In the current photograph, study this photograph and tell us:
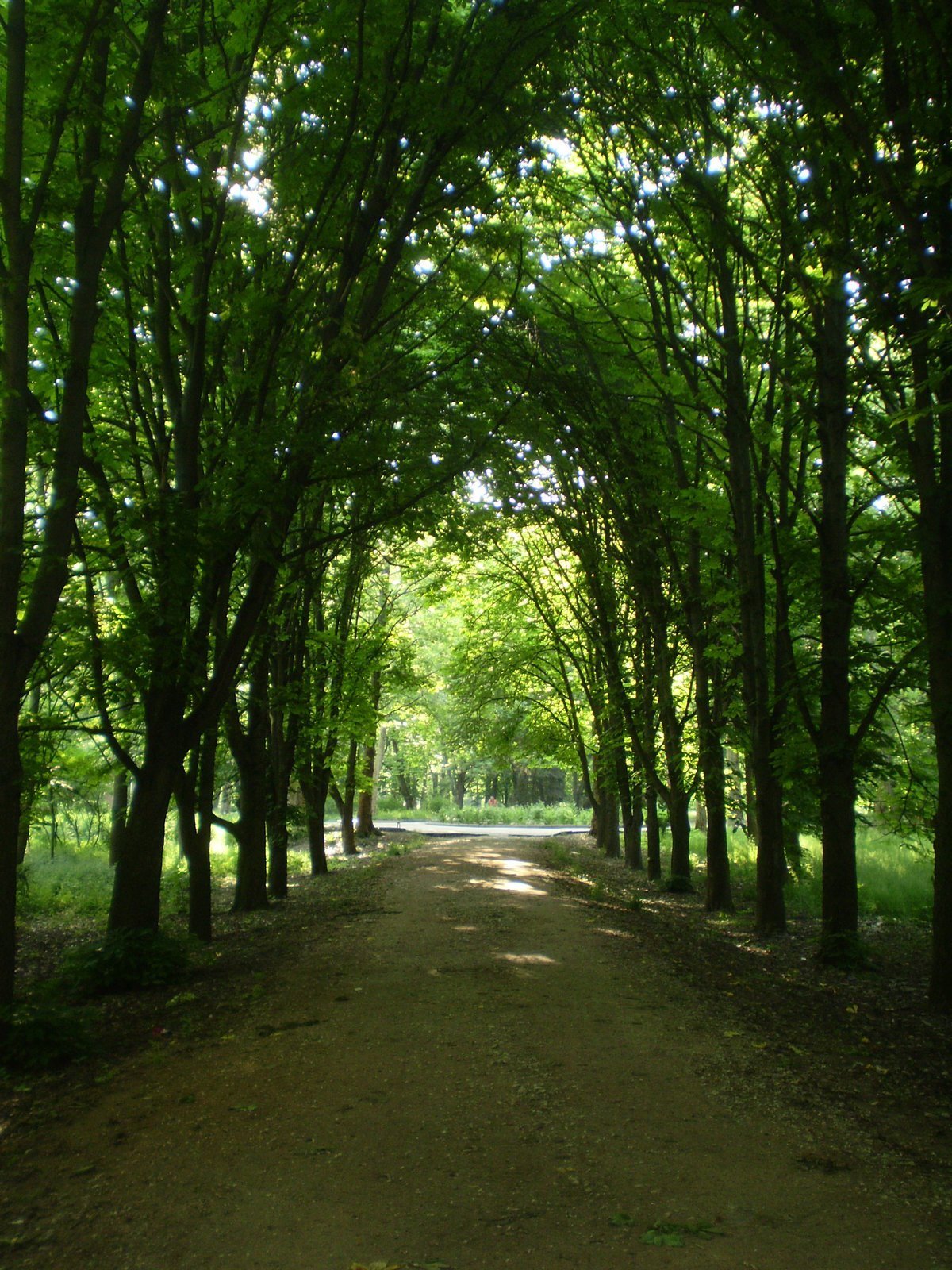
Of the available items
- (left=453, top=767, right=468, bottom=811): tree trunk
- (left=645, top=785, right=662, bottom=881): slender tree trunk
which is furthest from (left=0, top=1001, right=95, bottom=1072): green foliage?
(left=453, top=767, right=468, bottom=811): tree trunk

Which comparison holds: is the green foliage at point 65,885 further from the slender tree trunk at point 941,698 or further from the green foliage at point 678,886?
the slender tree trunk at point 941,698

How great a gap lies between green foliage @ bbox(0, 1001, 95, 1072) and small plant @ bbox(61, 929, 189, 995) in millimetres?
1781

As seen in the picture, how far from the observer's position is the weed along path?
348 centimetres

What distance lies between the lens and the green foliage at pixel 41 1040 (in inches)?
224

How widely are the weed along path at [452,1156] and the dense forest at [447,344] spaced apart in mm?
2001

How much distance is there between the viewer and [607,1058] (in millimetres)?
5684

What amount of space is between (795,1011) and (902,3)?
6.97 meters

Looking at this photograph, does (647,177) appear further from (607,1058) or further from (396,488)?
(607,1058)

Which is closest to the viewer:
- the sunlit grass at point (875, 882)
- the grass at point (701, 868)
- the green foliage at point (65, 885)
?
the sunlit grass at point (875, 882)

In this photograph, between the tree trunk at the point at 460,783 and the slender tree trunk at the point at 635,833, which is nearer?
the slender tree trunk at the point at 635,833

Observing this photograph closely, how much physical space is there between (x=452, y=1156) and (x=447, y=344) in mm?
10393

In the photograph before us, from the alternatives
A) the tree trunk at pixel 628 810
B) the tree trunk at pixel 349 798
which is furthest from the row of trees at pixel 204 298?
the tree trunk at pixel 349 798

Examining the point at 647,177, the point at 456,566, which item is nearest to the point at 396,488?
the point at 647,177

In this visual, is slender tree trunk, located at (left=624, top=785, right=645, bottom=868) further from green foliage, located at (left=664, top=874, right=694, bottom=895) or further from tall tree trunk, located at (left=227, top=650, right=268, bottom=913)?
tall tree trunk, located at (left=227, top=650, right=268, bottom=913)
